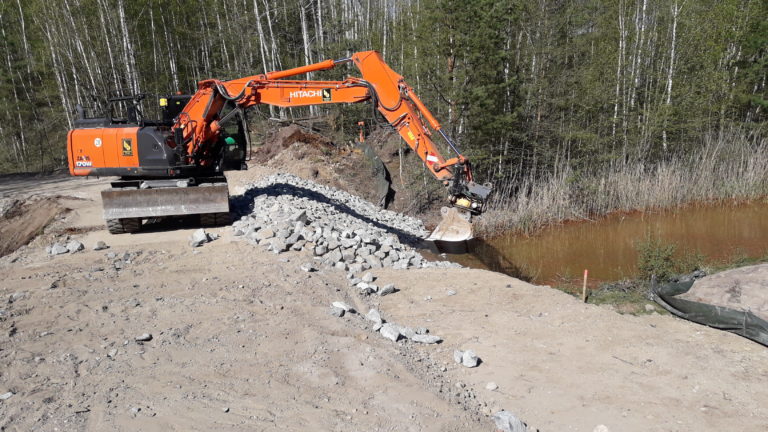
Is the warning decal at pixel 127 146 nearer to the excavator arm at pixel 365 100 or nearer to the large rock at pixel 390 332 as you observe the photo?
the excavator arm at pixel 365 100

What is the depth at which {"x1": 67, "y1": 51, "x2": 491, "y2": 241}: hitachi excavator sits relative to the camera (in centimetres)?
877

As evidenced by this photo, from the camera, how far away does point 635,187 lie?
14703 millimetres

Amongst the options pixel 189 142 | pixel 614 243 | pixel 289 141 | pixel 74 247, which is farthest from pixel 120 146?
pixel 614 243

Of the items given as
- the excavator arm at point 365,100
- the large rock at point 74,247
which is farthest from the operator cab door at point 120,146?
the large rock at point 74,247

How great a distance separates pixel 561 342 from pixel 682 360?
1237 millimetres

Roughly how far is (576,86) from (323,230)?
886 cm

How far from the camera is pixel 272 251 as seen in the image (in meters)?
8.70

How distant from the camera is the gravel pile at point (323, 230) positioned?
866 cm

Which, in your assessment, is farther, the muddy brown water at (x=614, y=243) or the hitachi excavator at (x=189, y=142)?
the muddy brown water at (x=614, y=243)

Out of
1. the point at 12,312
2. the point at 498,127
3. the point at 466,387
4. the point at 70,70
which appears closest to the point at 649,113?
the point at 498,127

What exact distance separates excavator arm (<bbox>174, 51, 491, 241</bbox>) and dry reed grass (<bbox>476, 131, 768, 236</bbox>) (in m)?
4.70

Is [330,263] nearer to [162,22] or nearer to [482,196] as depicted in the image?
[482,196]

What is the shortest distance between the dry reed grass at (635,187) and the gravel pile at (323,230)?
8.42 feet

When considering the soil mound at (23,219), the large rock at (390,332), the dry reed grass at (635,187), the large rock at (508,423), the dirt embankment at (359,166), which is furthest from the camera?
the dirt embankment at (359,166)
